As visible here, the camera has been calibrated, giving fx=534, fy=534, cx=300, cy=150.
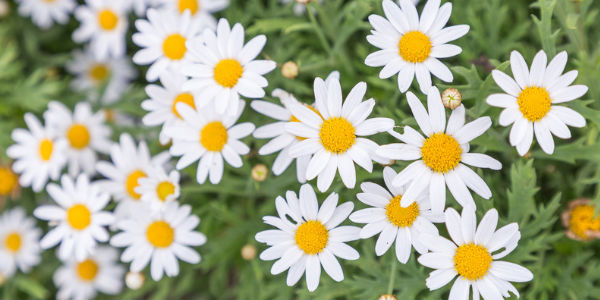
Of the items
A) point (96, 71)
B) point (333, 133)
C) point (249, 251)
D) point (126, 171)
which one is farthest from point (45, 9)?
point (333, 133)

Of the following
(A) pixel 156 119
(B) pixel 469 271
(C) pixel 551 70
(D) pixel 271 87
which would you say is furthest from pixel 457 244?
(A) pixel 156 119

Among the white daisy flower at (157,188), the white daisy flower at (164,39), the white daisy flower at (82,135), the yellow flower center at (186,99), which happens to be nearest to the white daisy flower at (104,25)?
the white daisy flower at (82,135)

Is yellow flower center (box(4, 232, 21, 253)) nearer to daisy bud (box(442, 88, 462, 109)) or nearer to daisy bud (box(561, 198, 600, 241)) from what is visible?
daisy bud (box(442, 88, 462, 109))

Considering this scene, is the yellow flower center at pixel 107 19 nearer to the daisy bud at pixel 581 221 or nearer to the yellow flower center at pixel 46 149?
the yellow flower center at pixel 46 149

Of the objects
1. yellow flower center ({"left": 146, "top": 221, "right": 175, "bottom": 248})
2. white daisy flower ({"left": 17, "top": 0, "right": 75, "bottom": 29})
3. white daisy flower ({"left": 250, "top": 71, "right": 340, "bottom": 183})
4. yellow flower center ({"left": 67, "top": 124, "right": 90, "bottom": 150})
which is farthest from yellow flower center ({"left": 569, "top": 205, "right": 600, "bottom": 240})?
white daisy flower ({"left": 17, "top": 0, "right": 75, "bottom": 29})

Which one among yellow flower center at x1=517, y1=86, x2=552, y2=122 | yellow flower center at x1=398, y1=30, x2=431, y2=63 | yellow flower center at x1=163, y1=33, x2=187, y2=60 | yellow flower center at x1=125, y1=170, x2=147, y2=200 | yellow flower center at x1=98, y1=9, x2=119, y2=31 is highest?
yellow flower center at x1=98, y1=9, x2=119, y2=31

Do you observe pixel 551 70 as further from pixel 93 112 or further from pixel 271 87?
pixel 93 112
